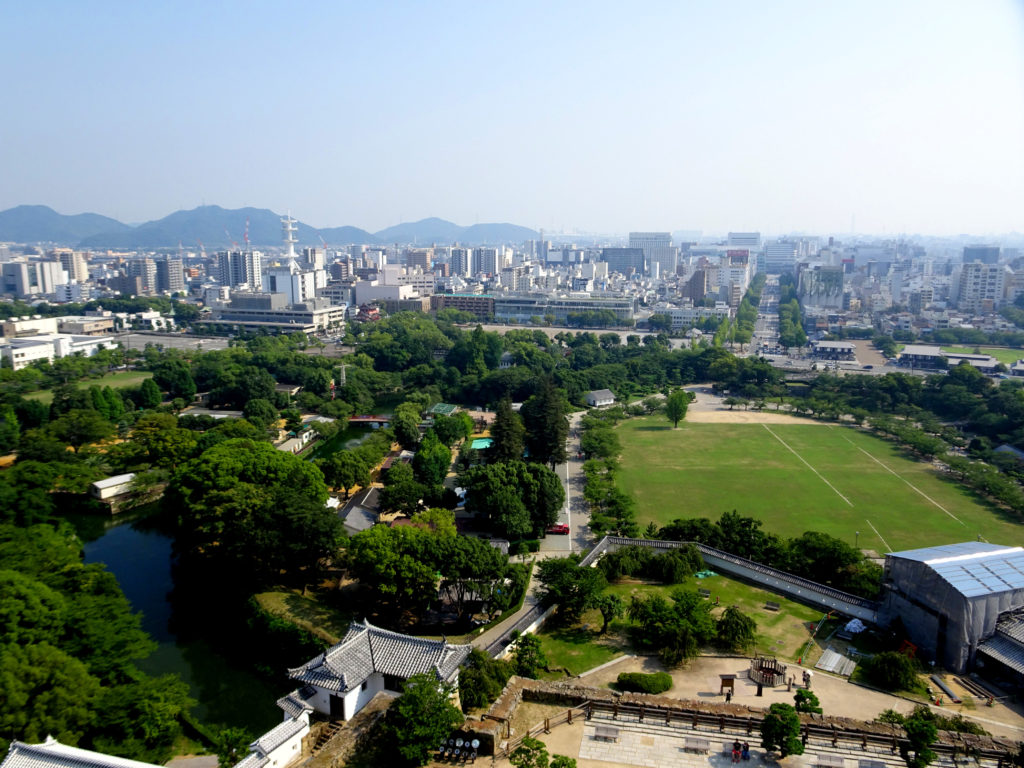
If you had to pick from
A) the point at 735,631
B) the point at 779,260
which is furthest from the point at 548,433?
Answer: the point at 779,260

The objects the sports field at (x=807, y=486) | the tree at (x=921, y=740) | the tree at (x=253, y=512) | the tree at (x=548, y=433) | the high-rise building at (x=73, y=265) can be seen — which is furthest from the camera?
the high-rise building at (x=73, y=265)

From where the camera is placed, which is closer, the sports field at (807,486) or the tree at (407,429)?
the sports field at (807,486)

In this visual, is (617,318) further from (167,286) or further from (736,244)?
(736,244)

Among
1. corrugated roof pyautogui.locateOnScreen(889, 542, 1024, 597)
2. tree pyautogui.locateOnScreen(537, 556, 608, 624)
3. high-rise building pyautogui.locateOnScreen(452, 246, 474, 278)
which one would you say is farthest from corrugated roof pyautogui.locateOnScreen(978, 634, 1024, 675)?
high-rise building pyautogui.locateOnScreen(452, 246, 474, 278)

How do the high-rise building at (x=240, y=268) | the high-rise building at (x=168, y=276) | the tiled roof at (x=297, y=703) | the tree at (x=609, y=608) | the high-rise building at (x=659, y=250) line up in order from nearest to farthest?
the tiled roof at (x=297, y=703)
the tree at (x=609, y=608)
the high-rise building at (x=168, y=276)
the high-rise building at (x=240, y=268)
the high-rise building at (x=659, y=250)

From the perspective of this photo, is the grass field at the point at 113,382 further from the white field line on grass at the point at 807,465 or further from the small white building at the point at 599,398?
the white field line on grass at the point at 807,465

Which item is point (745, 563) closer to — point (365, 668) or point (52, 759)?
point (365, 668)

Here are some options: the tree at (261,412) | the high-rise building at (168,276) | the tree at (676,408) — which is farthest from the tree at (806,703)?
the high-rise building at (168,276)
